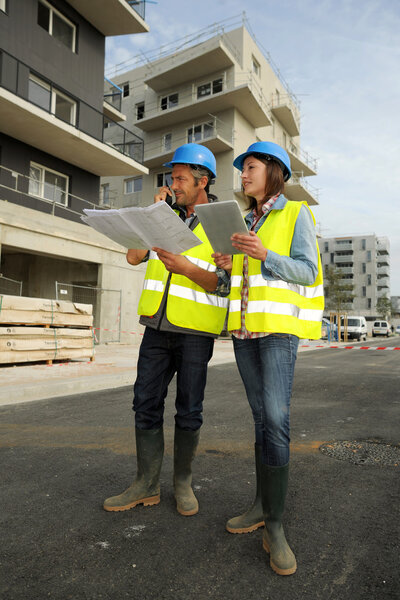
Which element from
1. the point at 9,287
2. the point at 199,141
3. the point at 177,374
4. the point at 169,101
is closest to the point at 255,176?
the point at 177,374

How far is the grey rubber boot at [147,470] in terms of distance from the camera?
102 inches

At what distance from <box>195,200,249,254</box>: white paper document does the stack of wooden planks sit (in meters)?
7.85

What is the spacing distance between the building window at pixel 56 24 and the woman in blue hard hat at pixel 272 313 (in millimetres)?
18145

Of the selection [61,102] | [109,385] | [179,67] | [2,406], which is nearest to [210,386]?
[109,385]

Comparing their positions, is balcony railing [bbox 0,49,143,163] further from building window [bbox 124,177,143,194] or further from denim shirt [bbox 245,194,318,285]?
denim shirt [bbox 245,194,318,285]

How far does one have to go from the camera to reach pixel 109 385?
7.73 meters

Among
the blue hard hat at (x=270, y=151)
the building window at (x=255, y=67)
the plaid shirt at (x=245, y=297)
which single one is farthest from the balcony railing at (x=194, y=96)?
the plaid shirt at (x=245, y=297)

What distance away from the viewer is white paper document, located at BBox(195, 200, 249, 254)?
187 cm

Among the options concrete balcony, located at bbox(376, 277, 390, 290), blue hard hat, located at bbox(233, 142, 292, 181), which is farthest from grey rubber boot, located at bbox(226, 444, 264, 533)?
concrete balcony, located at bbox(376, 277, 390, 290)

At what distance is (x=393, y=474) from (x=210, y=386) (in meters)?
4.80

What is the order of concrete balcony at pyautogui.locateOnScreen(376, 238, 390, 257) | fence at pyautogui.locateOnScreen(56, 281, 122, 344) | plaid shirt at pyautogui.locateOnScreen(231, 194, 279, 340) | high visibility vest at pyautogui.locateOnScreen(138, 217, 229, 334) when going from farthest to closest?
1. concrete balcony at pyautogui.locateOnScreen(376, 238, 390, 257)
2. fence at pyautogui.locateOnScreen(56, 281, 122, 344)
3. high visibility vest at pyautogui.locateOnScreen(138, 217, 229, 334)
4. plaid shirt at pyautogui.locateOnScreen(231, 194, 279, 340)

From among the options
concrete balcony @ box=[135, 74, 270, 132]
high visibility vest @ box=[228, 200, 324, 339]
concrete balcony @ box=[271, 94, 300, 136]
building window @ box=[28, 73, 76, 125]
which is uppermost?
concrete balcony @ box=[271, 94, 300, 136]

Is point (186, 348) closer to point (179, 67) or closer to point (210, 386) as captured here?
point (210, 386)

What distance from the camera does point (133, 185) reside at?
102 ft
